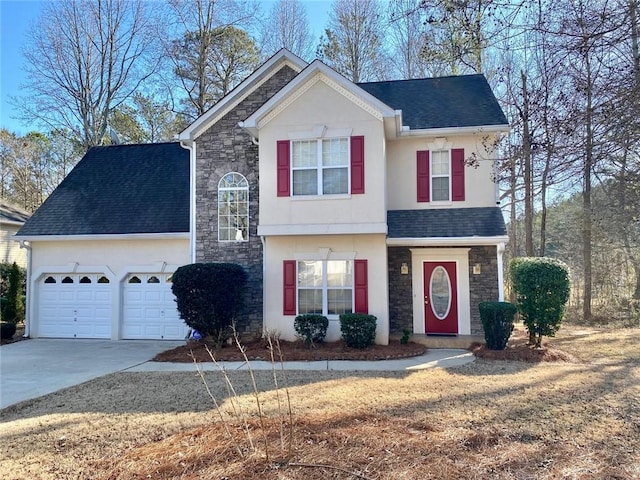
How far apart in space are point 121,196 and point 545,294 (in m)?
13.6

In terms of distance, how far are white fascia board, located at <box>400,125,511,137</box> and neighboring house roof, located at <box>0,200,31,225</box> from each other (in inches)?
754

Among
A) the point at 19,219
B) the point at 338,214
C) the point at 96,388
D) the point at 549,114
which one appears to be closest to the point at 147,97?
the point at 19,219

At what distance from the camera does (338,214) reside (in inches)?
439

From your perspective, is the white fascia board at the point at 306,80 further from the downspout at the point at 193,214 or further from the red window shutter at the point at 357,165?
the downspout at the point at 193,214

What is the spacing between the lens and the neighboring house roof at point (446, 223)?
11.5 metres

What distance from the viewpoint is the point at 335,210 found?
1116cm

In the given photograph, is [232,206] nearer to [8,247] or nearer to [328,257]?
[328,257]

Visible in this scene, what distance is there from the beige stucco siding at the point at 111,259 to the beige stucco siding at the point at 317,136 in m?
3.70

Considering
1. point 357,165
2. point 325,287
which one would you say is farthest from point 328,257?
point 357,165

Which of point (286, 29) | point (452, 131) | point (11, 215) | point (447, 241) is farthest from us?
point (286, 29)

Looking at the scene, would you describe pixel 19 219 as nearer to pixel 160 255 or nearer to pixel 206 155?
pixel 160 255

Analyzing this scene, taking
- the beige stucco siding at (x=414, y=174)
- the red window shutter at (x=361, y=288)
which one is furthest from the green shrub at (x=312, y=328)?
the beige stucco siding at (x=414, y=174)

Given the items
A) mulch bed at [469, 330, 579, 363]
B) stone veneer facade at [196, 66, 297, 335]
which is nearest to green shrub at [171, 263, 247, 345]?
stone veneer facade at [196, 66, 297, 335]

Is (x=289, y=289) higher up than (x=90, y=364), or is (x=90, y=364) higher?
(x=289, y=289)
